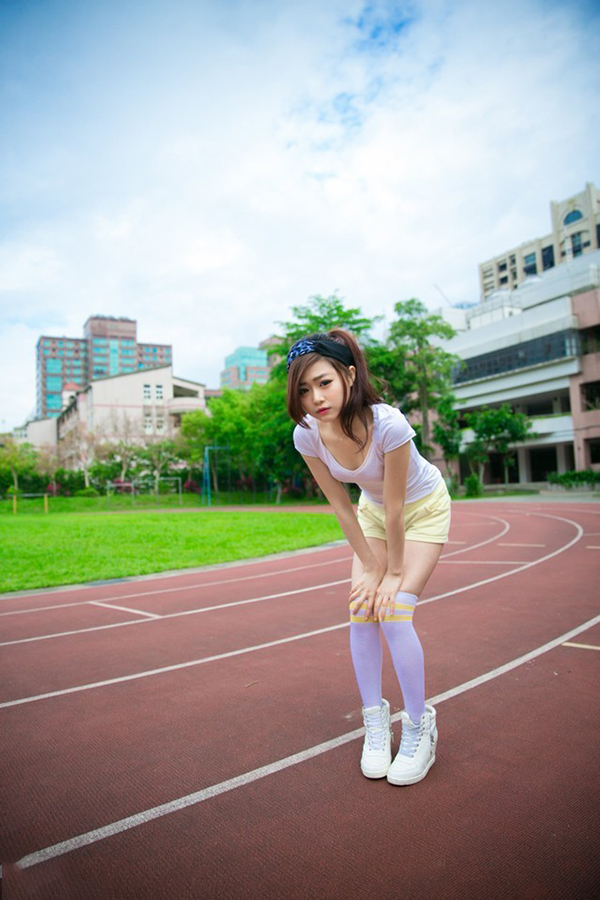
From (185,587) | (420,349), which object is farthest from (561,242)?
(185,587)

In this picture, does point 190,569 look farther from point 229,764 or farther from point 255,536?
point 229,764

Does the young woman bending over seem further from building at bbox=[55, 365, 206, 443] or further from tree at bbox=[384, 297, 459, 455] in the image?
building at bbox=[55, 365, 206, 443]

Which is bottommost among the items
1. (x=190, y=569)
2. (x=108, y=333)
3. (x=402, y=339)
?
(x=190, y=569)

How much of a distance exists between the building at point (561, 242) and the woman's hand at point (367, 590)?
68.7 meters

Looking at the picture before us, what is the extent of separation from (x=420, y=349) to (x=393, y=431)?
122 ft

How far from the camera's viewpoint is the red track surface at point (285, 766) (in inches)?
77.2

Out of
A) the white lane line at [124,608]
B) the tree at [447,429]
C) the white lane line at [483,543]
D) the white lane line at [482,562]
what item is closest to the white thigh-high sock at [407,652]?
the white lane line at [124,608]

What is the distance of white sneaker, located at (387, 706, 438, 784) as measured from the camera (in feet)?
8.18

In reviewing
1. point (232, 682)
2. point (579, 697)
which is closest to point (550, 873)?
point (579, 697)

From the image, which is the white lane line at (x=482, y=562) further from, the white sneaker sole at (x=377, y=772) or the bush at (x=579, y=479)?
the bush at (x=579, y=479)

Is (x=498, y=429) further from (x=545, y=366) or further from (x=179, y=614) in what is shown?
(x=179, y=614)

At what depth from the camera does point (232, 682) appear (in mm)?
4012

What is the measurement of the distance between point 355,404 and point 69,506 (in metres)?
36.4

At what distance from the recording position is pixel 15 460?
4600 centimetres
